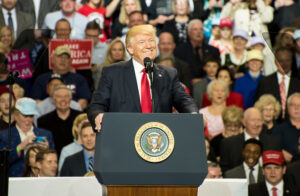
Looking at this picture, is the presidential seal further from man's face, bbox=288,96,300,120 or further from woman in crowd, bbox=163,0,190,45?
woman in crowd, bbox=163,0,190,45

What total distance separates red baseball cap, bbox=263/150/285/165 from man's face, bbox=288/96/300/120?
1132mm

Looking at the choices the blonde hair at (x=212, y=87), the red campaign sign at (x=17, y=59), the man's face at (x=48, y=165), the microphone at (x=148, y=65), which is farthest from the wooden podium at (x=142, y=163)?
the blonde hair at (x=212, y=87)

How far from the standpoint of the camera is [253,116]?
308 inches

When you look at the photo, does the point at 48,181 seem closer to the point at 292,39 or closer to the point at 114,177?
the point at 114,177

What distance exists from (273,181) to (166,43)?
3316mm

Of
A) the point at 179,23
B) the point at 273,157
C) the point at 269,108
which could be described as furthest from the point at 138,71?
the point at 179,23

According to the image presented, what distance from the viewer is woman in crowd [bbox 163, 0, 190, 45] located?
10320mm

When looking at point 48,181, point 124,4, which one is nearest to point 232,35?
point 124,4

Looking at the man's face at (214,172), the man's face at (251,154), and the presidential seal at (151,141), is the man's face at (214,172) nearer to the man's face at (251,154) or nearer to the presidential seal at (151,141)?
the man's face at (251,154)

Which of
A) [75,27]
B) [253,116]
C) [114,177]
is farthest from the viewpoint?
[75,27]

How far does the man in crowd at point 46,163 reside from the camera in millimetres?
6539

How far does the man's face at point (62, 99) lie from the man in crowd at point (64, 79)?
570 mm

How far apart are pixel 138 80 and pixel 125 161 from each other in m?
0.70

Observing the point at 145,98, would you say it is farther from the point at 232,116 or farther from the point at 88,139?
the point at 232,116
